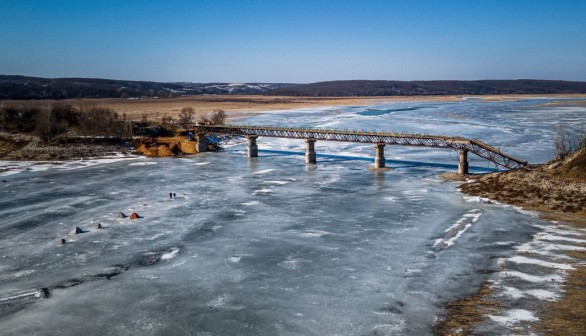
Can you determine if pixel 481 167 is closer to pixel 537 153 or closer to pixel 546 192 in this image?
pixel 537 153

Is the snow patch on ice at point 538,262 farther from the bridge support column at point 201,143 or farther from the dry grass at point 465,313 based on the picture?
the bridge support column at point 201,143

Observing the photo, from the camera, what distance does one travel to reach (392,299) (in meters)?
16.4

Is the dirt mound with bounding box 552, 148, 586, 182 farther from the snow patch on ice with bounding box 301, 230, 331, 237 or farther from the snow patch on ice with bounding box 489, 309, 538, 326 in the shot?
the snow patch on ice with bounding box 489, 309, 538, 326

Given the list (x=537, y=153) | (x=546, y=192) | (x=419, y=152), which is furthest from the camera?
(x=419, y=152)

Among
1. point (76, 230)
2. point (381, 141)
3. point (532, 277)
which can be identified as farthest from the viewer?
point (381, 141)

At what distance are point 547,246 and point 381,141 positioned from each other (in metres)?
22.9

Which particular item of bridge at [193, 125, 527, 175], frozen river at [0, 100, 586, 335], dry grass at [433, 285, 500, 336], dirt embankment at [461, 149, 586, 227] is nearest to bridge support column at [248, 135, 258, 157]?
bridge at [193, 125, 527, 175]

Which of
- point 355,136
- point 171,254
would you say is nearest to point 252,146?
point 355,136

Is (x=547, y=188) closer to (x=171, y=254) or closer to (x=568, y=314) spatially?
(x=568, y=314)

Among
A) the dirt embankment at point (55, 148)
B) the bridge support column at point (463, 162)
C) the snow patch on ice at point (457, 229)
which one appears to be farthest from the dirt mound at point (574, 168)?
the dirt embankment at point (55, 148)

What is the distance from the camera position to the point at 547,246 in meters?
21.6

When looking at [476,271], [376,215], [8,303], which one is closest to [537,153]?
[376,215]

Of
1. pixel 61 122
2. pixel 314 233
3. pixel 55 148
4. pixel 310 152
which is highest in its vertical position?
pixel 61 122

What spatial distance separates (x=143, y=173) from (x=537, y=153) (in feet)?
122
